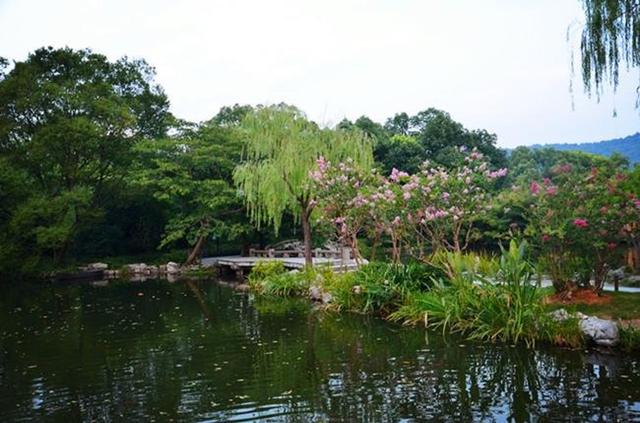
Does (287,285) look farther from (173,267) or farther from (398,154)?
(398,154)

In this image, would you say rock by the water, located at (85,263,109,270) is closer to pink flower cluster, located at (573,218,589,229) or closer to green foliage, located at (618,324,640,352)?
pink flower cluster, located at (573,218,589,229)

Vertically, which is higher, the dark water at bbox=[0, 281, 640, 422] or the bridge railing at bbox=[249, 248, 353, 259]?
the bridge railing at bbox=[249, 248, 353, 259]

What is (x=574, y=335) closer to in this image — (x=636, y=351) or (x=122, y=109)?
(x=636, y=351)

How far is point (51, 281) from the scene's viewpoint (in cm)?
2141

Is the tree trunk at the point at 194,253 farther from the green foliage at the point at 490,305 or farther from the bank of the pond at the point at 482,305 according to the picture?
the green foliage at the point at 490,305

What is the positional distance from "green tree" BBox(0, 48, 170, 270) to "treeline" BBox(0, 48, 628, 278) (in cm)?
4

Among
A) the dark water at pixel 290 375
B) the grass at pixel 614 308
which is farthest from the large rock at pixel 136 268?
the grass at pixel 614 308

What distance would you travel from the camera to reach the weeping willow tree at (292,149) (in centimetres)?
1653

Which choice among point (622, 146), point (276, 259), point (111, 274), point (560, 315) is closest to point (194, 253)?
point (111, 274)

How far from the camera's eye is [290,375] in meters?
7.49

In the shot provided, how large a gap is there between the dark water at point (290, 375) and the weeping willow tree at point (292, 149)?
18.8 feet

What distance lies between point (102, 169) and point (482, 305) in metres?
19.2

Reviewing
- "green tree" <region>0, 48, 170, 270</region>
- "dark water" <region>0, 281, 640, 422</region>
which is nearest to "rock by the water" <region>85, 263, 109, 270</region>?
"green tree" <region>0, 48, 170, 270</region>

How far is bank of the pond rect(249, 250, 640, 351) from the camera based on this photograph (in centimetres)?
834
